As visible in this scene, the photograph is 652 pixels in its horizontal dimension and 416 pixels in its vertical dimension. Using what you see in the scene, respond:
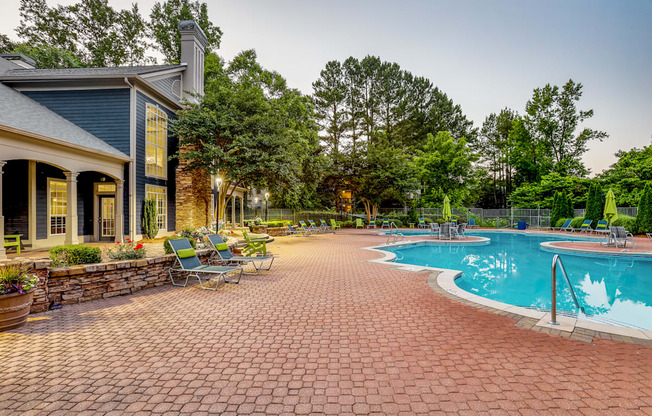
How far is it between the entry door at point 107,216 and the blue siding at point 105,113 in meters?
2.15

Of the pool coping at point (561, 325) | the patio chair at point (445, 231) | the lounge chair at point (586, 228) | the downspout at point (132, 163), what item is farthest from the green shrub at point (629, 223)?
the downspout at point (132, 163)

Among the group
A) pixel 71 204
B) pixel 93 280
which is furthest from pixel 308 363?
pixel 71 204

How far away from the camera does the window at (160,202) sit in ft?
43.4

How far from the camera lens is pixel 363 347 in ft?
11.3

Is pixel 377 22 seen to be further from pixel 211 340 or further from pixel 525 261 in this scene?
pixel 211 340

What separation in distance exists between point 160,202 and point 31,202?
4460mm

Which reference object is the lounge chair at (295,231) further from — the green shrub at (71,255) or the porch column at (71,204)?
the green shrub at (71,255)

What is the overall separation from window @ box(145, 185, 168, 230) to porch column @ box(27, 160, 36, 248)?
3.65 meters

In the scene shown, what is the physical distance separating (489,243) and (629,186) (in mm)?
19139

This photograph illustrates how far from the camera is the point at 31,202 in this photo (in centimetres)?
996

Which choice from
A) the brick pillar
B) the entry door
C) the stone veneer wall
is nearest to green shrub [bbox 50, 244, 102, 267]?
the stone veneer wall

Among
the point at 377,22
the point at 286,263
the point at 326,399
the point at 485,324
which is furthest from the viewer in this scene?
the point at 377,22

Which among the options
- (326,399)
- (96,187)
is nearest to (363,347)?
(326,399)

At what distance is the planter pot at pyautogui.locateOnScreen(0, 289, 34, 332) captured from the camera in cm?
379
